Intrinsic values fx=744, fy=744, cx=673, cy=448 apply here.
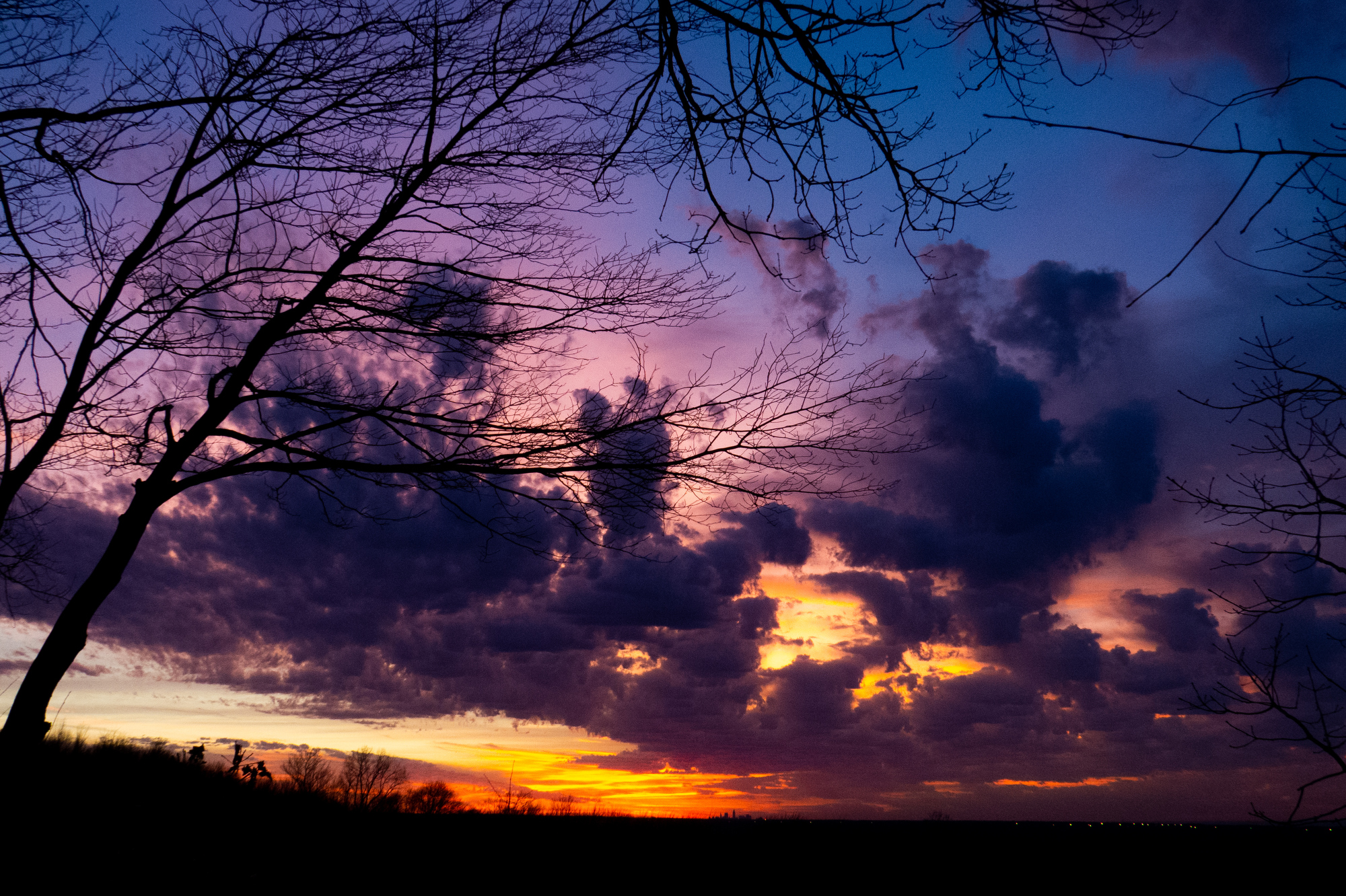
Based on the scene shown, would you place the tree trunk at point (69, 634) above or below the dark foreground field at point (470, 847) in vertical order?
above

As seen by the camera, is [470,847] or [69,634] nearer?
[69,634]

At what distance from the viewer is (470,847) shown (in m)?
6.09

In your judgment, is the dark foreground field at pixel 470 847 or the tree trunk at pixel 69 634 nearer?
the tree trunk at pixel 69 634

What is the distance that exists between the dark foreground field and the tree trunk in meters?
0.19

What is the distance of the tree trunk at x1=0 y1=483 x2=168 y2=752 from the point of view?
446cm

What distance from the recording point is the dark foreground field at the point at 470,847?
191 inches

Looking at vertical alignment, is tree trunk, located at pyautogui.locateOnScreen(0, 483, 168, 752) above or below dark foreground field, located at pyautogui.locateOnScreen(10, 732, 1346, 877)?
above

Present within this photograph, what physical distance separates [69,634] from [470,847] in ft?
10.8

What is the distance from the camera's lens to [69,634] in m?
4.69

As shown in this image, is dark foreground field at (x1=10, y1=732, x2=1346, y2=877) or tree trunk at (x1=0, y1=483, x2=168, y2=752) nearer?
tree trunk at (x1=0, y1=483, x2=168, y2=752)

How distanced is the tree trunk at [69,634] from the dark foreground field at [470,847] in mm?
193

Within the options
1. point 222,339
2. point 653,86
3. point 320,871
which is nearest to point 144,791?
point 320,871

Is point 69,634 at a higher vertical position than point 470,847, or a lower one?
higher

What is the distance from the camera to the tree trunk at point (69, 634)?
175 inches
